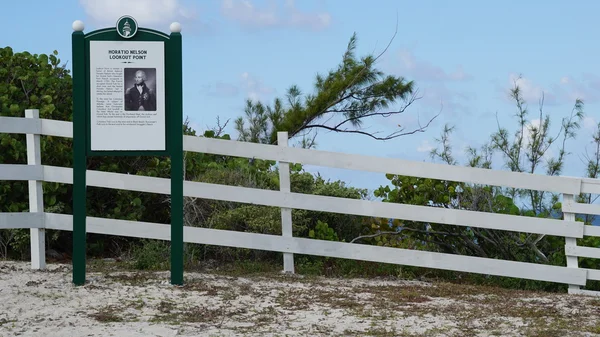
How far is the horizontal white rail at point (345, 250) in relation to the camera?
973 centimetres

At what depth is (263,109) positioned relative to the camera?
51.2 feet

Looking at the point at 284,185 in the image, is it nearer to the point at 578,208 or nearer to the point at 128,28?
the point at 128,28

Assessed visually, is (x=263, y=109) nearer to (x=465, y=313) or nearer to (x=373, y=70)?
(x=373, y=70)

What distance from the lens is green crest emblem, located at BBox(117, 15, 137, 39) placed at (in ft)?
28.3

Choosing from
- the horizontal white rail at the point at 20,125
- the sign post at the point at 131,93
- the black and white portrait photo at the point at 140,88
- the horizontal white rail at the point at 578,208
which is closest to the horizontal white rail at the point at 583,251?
the horizontal white rail at the point at 578,208

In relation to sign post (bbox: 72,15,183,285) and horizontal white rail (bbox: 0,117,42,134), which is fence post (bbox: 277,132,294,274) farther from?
horizontal white rail (bbox: 0,117,42,134)

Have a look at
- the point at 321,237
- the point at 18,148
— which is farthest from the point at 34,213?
the point at 321,237

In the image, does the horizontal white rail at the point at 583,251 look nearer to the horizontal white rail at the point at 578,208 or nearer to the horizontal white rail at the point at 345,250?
the horizontal white rail at the point at 345,250

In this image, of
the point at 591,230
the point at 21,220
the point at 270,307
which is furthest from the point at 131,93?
the point at 591,230

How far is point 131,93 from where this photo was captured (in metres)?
8.66

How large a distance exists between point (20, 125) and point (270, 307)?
4.13 meters

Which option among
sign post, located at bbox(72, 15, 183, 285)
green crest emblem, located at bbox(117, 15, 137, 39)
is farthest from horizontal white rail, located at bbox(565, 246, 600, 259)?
green crest emblem, located at bbox(117, 15, 137, 39)

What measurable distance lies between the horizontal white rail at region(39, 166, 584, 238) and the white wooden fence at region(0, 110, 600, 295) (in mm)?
12

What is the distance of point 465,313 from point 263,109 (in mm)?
8438
